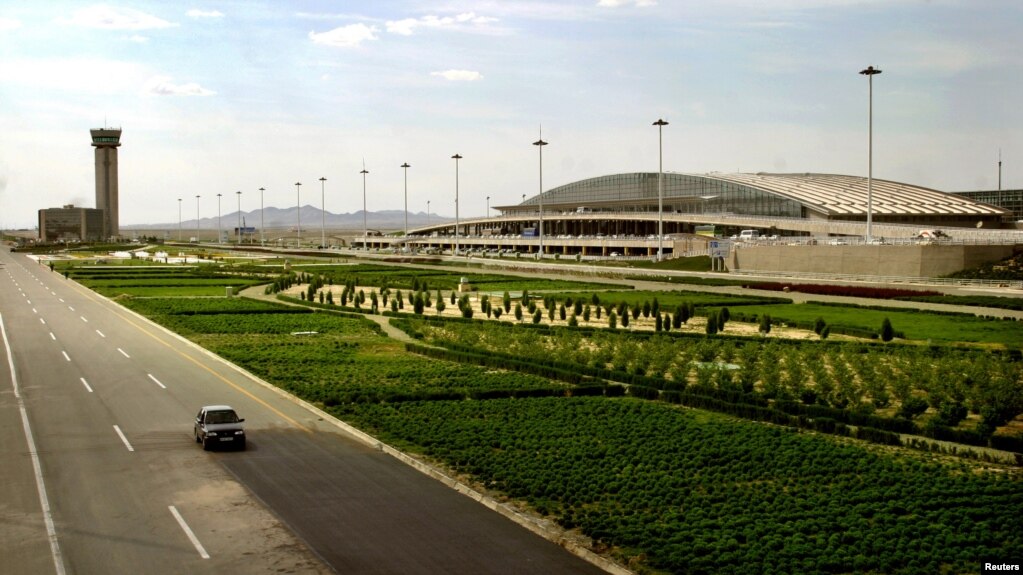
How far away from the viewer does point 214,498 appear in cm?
2294

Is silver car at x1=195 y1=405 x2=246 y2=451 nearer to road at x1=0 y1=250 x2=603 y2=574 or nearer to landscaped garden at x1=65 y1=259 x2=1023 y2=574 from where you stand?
road at x1=0 y1=250 x2=603 y2=574

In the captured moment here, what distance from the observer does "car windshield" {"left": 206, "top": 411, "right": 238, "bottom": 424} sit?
2816cm

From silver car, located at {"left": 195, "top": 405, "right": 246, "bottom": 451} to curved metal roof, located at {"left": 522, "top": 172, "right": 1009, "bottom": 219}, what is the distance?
98432 millimetres

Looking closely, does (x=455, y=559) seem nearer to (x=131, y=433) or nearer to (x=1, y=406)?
(x=131, y=433)

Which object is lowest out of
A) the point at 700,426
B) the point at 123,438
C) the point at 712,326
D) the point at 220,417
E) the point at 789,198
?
the point at 123,438

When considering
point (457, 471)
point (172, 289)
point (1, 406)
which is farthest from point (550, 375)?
point (172, 289)

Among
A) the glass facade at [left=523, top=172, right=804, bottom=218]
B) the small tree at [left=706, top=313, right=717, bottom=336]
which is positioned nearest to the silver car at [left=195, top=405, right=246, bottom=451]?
the small tree at [left=706, top=313, right=717, bottom=336]

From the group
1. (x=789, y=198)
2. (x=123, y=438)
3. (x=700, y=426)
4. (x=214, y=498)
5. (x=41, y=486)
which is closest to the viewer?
(x=214, y=498)

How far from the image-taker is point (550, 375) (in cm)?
4028

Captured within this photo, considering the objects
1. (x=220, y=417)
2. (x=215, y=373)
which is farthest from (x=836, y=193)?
(x=220, y=417)

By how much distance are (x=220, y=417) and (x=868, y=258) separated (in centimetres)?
6603

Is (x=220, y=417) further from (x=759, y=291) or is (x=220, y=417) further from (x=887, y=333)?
(x=759, y=291)

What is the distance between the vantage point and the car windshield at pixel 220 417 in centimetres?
2816

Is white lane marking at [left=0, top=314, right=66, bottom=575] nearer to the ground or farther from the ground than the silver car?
nearer to the ground
